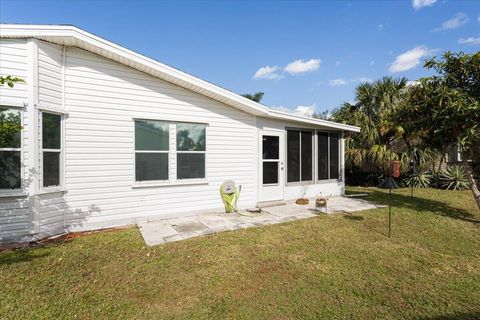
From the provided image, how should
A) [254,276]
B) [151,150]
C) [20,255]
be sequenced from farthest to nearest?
1. [151,150]
2. [20,255]
3. [254,276]

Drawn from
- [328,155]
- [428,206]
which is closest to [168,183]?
[328,155]

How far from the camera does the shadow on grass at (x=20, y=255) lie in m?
3.98

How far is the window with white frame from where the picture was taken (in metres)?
4.99

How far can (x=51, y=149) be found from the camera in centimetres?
512

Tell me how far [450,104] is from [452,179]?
8.72 meters

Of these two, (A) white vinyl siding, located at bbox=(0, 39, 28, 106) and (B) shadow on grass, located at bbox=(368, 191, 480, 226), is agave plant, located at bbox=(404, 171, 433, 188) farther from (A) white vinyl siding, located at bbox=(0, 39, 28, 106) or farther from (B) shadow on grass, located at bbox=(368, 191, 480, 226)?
(A) white vinyl siding, located at bbox=(0, 39, 28, 106)

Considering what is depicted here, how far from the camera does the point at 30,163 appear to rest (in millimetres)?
4707

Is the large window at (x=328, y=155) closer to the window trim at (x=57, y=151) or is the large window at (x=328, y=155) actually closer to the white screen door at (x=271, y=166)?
the white screen door at (x=271, y=166)

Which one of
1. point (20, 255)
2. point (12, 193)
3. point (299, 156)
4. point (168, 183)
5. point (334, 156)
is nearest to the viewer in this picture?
point (20, 255)

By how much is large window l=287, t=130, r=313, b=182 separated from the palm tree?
4378mm

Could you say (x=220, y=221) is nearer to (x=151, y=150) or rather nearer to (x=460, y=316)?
(x=151, y=150)

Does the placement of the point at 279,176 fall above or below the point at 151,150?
below

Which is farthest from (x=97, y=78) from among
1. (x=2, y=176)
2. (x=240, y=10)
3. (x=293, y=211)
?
(x=240, y=10)

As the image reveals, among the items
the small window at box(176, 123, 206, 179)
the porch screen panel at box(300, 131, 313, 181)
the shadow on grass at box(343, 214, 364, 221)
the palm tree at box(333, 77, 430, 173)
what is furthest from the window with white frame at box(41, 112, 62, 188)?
the palm tree at box(333, 77, 430, 173)
